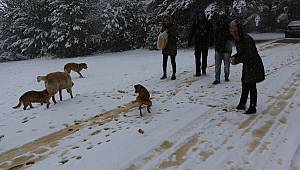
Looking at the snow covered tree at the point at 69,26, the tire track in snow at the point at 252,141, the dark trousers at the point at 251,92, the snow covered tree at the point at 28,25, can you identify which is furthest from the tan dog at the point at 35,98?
the snow covered tree at the point at 28,25

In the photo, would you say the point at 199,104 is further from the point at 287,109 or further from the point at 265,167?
the point at 265,167

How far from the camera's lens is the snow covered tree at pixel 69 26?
2017 cm

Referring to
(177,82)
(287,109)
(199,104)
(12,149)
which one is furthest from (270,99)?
(12,149)

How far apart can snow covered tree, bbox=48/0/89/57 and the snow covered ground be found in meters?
11.3

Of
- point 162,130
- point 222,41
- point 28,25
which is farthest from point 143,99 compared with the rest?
point 28,25

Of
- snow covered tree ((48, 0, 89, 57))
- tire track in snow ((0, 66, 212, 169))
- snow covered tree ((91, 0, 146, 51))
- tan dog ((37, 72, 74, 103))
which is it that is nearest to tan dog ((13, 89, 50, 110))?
tan dog ((37, 72, 74, 103))

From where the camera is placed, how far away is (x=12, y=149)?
546 cm

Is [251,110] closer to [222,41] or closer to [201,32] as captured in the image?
[222,41]

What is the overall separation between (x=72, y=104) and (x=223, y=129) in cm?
359

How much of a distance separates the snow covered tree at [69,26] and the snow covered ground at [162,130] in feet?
37.2

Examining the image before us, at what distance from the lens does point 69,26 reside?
20.3m

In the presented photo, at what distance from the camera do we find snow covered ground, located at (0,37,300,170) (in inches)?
186

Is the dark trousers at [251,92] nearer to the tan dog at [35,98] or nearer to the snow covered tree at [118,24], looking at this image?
the tan dog at [35,98]

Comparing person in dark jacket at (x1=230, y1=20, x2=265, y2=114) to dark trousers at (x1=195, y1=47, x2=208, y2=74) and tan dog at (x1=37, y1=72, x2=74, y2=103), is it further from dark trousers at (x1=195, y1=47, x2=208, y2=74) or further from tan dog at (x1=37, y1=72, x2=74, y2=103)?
tan dog at (x1=37, y1=72, x2=74, y2=103)
